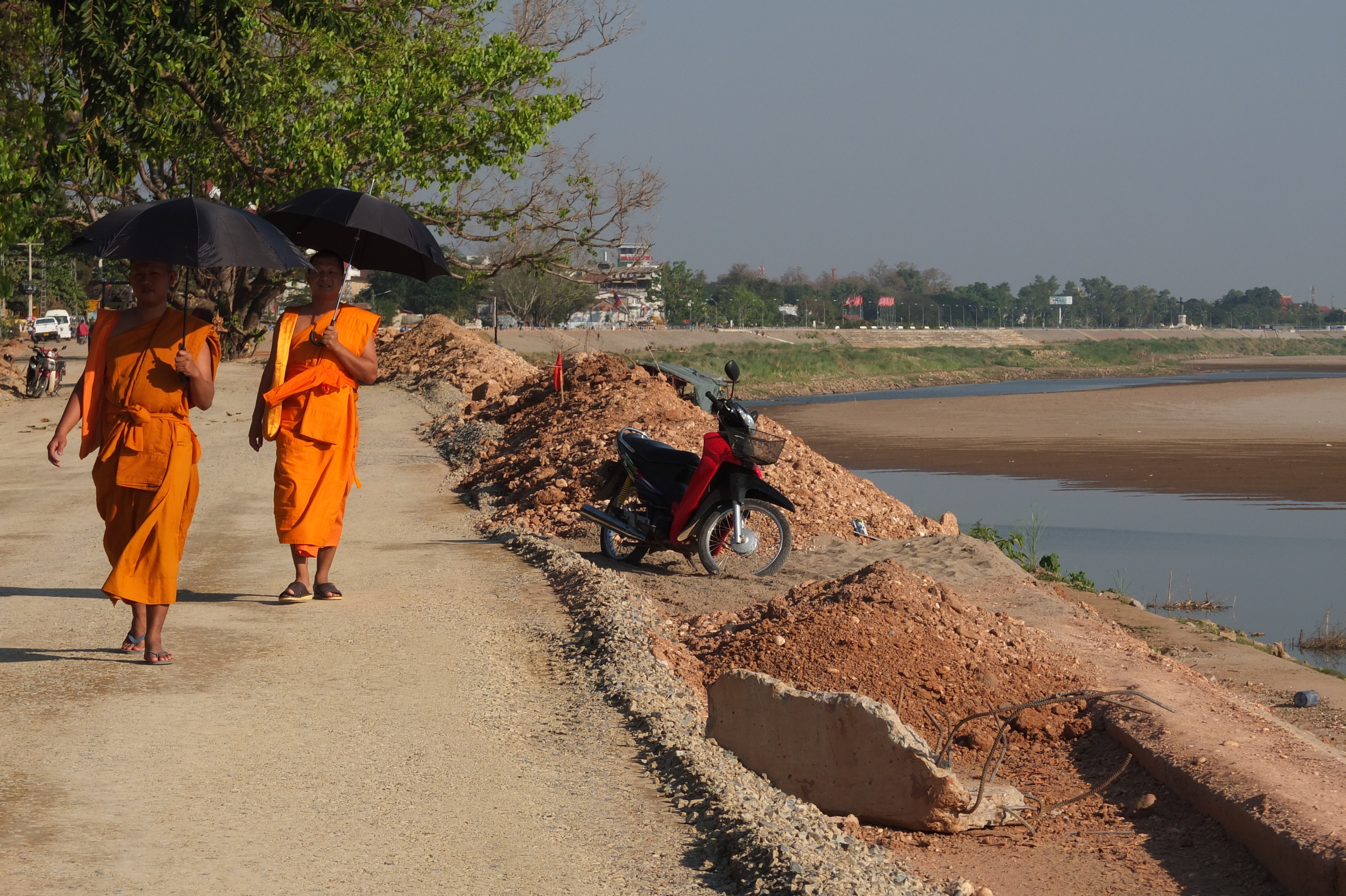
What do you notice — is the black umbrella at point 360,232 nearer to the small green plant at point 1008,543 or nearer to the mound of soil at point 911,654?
the mound of soil at point 911,654

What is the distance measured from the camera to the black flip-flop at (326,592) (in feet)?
25.0

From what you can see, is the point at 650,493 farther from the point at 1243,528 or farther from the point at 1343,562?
the point at 1243,528

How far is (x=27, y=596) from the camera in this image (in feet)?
25.1

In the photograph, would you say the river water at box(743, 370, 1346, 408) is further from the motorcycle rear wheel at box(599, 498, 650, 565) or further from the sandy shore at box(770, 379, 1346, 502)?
the motorcycle rear wheel at box(599, 498, 650, 565)

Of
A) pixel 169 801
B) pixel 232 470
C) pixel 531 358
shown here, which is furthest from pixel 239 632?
pixel 531 358

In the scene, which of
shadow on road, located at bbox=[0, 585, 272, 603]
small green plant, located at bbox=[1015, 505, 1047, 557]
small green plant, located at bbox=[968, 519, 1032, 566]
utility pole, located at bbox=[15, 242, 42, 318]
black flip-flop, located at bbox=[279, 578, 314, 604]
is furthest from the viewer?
utility pole, located at bbox=[15, 242, 42, 318]

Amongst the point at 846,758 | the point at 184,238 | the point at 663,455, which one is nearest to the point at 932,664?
the point at 846,758

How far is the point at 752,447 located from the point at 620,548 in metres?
1.69

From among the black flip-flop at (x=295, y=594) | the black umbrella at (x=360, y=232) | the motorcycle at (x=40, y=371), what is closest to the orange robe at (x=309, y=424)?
the black umbrella at (x=360, y=232)

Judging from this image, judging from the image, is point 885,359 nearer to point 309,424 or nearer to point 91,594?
point 91,594

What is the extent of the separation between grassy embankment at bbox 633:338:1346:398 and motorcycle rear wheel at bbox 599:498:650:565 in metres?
40.7

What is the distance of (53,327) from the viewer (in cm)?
5369

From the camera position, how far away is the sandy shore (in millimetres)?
24141

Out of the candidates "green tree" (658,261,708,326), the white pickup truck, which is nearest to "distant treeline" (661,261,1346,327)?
"green tree" (658,261,708,326)
